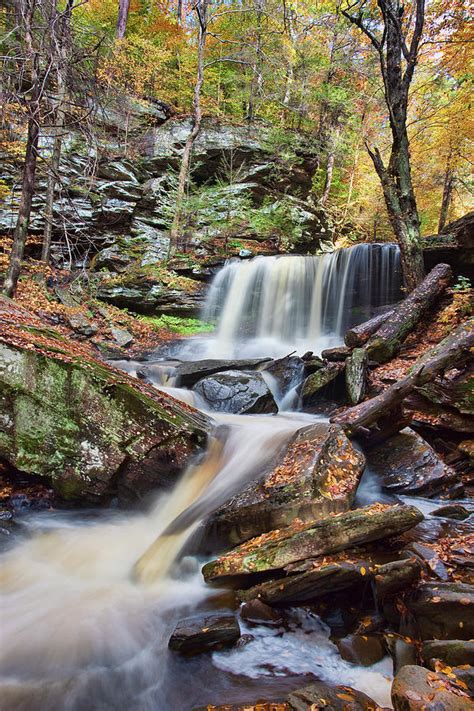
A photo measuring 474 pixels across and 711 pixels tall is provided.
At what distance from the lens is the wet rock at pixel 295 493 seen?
3.80 m

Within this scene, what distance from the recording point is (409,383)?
16.4ft

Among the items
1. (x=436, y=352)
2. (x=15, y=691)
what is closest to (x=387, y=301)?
(x=436, y=352)

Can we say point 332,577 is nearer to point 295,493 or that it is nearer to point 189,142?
point 295,493

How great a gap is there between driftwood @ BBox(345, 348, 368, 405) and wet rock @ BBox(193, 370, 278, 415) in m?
1.56

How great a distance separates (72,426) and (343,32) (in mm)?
20454

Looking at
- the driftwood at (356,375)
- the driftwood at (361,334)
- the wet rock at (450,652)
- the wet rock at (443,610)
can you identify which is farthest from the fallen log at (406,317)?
the wet rock at (450,652)

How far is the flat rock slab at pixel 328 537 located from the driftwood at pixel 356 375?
3380 mm

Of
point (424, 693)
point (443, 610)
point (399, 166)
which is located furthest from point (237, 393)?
point (399, 166)

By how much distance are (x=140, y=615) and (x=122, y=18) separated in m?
23.7

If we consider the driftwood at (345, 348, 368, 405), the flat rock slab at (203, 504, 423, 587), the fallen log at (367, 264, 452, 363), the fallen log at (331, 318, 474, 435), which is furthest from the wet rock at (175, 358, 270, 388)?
the flat rock slab at (203, 504, 423, 587)

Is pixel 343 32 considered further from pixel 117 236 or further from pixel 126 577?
pixel 126 577

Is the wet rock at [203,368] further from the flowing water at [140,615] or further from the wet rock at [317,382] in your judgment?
the flowing water at [140,615]

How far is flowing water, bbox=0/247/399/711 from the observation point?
2607 mm

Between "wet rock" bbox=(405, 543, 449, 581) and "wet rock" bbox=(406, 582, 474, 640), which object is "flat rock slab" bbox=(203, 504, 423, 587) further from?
"wet rock" bbox=(406, 582, 474, 640)
